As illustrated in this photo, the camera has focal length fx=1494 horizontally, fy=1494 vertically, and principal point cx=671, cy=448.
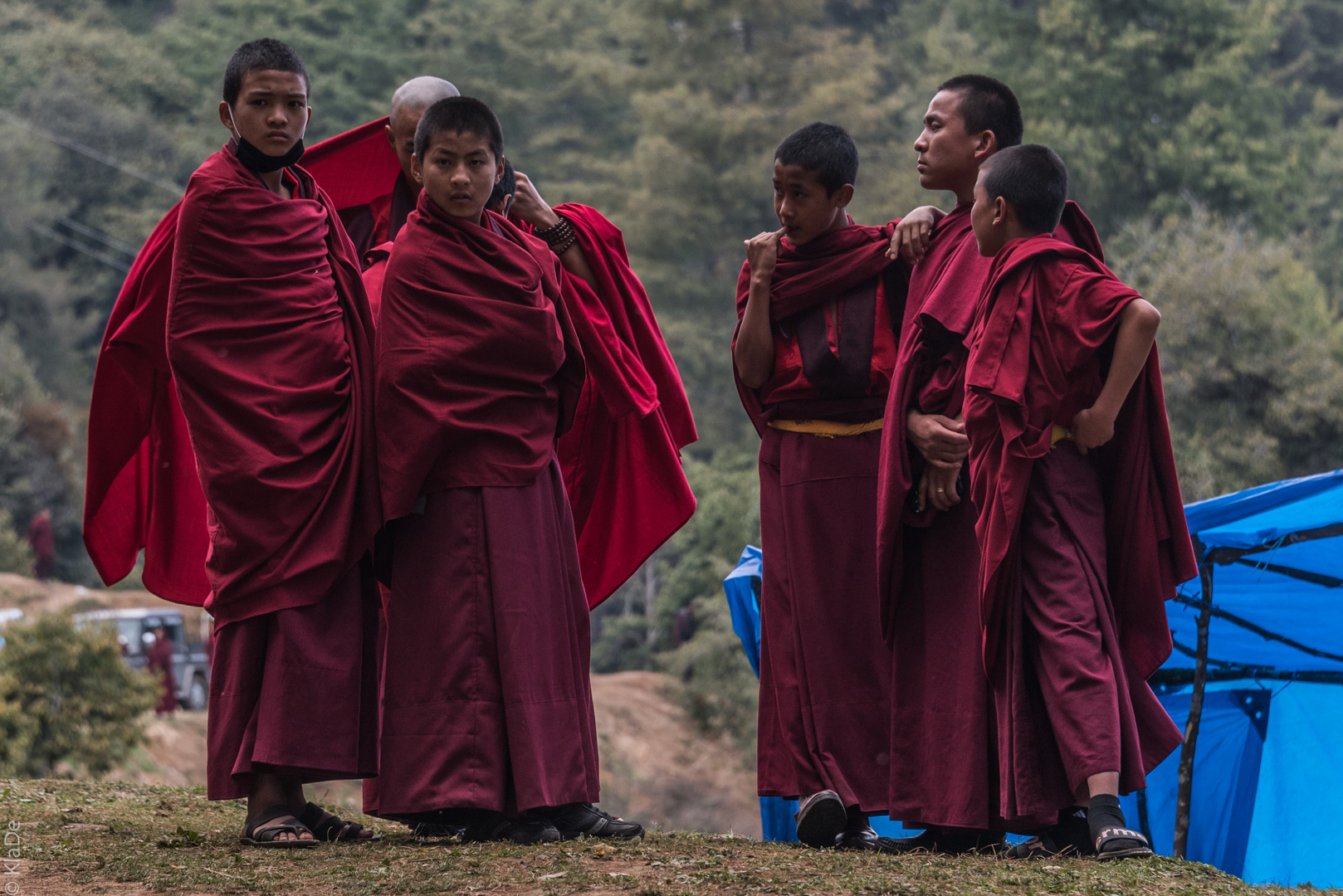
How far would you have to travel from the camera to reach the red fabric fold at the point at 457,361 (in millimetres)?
3564

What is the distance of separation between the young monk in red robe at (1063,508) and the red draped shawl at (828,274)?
0.47m

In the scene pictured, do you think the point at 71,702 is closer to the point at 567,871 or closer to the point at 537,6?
the point at 567,871

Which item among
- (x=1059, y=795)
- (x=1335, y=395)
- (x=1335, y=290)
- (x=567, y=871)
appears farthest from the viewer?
(x=1335, y=290)

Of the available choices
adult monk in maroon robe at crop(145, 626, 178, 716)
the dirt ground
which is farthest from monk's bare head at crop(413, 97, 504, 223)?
adult monk in maroon robe at crop(145, 626, 178, 716)

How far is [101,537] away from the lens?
159 inches

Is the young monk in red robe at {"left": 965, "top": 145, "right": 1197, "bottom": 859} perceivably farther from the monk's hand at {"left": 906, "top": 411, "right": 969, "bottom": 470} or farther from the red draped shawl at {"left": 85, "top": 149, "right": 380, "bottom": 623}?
the red draped shawl at {"left": 85, "top": 149, "right": 380, "bottom": 623}

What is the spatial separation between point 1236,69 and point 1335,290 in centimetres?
435

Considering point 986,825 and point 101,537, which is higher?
point 101,537

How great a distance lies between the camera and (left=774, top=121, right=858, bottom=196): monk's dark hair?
406 cm

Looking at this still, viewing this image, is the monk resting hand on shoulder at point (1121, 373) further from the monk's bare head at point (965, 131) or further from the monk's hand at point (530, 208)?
the monk's hand at point (530, 208)

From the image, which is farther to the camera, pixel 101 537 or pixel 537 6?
pixel 537 6

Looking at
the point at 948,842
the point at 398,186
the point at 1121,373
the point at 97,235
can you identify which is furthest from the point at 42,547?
the point at 1121,373

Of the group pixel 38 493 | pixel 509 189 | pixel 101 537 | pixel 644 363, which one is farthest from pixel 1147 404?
pixel 38 493

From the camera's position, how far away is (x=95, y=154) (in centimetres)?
3206
